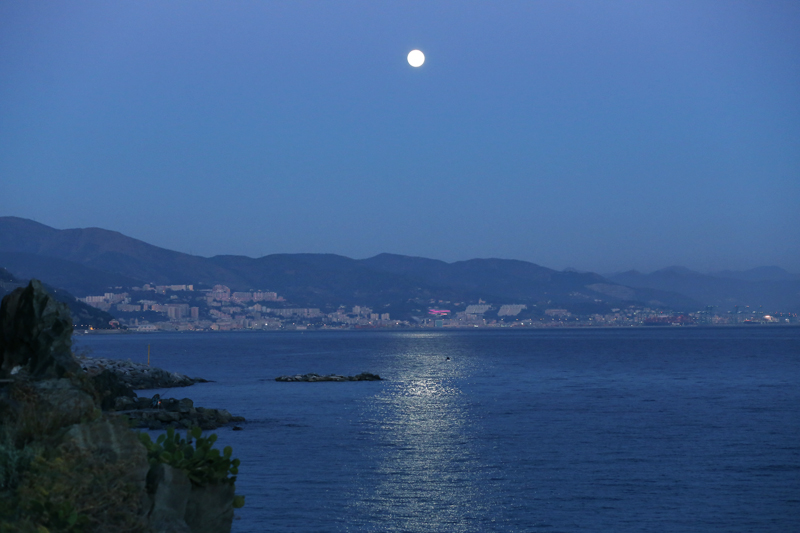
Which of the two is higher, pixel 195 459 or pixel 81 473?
pixel 81 473

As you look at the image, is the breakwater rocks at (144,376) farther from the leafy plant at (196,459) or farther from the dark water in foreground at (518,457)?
the leafy plant at (196,459)

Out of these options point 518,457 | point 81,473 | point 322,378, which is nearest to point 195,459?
point 81,473

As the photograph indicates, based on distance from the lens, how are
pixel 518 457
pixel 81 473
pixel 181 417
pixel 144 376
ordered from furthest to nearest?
pixel 144 376, pixel 181 417, pixel 518 457, pixel 81 473

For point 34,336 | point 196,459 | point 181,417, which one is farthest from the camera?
point 181,417

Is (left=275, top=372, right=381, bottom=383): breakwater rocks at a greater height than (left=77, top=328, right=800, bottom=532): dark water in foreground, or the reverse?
(left=77, top=328, right=800, bottom=532): dark water in foreground

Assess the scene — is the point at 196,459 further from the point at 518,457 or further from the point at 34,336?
the point at 518,457

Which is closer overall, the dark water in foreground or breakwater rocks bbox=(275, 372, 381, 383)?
the dark water in foreground

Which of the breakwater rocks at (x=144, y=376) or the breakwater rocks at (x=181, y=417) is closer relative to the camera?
the breakwater rocks at (x=181, y=417)

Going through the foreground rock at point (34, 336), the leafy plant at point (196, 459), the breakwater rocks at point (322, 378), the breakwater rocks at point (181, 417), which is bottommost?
the breakwater rocks at point (322, 378)

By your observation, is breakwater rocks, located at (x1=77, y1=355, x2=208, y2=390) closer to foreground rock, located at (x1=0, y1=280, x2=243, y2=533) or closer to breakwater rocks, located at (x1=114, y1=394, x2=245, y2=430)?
breakwater rocks, located at (x1=114, y1=394, x2=245, y2=430)

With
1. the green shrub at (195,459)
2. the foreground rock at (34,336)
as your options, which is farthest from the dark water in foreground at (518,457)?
the foreground rock at (34,336)

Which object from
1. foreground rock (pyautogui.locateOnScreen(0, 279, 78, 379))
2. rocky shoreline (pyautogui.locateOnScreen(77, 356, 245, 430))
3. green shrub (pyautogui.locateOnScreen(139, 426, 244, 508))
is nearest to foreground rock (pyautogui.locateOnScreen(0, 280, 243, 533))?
green shrub (pyautogui.locateOnScreen(139, 426, 244, 508))

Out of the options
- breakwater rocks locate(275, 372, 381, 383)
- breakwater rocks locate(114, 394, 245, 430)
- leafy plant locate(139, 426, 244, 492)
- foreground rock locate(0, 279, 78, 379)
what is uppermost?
foreground rock locate(0, 279, 78, 379)

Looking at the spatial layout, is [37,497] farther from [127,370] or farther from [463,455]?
[127,370]
